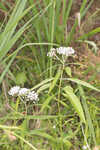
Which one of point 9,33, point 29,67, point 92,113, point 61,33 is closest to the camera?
point 9,33

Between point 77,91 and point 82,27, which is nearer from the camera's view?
point 77,91

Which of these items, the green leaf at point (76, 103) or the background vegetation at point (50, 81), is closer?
the green leaf at point (76, 103)

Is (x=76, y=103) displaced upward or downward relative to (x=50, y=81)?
downward

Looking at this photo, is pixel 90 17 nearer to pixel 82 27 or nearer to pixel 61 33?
pixel 82 27

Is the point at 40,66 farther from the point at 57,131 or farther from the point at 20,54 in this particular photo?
the point at 57,131

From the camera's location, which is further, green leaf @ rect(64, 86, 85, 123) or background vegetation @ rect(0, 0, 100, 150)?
background vegetation @ rect(0, 0, 100, 150)

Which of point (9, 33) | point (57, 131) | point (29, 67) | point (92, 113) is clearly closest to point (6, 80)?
point (29, 67)

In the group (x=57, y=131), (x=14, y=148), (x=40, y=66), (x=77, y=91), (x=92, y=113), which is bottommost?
(x=14, y=148)

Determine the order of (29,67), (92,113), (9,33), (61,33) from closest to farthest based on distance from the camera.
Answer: (9,33) → (92,113) → (61,33) → (29,67)

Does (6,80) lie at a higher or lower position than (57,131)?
higher

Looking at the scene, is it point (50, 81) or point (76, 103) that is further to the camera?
point (50, 81)
